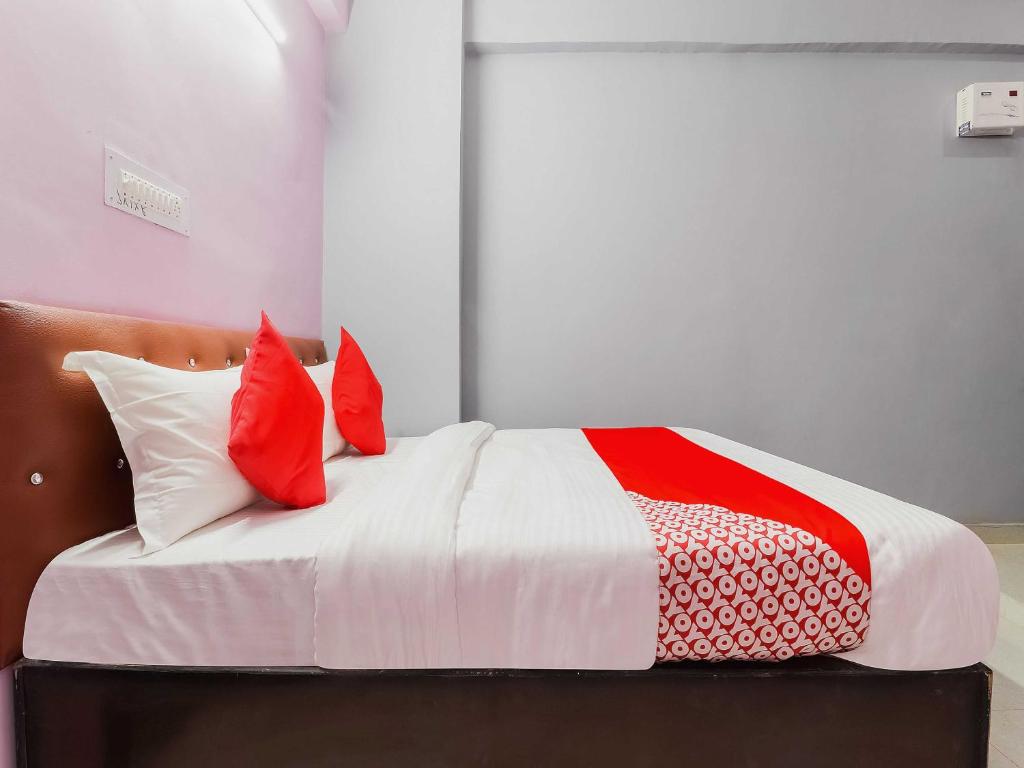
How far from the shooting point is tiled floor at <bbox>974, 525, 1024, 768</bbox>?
4.48ft

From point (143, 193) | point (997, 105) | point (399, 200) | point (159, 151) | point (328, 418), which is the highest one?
point (997, 105)

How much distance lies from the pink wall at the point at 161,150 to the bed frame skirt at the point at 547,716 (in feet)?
2.76

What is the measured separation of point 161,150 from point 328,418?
918 mm

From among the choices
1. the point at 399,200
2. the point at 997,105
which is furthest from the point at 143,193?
the point at 997,105

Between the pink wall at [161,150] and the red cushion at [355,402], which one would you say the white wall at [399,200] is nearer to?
the pink wall at [161,150]

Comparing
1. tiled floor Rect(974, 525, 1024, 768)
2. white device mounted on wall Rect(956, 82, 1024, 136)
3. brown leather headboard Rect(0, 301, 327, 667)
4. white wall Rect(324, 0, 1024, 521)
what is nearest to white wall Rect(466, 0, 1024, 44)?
white wall Rect(324, 0, 1024, 521)

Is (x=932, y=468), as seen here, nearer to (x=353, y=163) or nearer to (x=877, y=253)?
(x=877, y=253)

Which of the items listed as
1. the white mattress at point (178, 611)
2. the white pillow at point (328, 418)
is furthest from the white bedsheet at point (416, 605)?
the white pillow at point (328, 418)

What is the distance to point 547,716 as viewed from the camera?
1.01m

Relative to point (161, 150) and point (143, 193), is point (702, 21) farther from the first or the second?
point (143, 193)

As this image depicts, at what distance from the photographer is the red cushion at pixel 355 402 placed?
1.95 m

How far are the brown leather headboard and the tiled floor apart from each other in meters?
2.11

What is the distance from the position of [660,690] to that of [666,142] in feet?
9.13

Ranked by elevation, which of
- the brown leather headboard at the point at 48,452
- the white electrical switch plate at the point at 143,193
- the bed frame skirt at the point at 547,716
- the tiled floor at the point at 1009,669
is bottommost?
the tiled floor at the point at 1009,669
